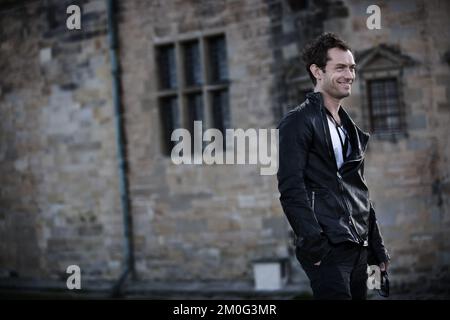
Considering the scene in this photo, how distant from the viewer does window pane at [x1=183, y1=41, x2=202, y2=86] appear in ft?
32.6

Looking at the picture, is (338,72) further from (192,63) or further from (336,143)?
(192,63)

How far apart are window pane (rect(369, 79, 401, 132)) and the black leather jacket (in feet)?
16.4

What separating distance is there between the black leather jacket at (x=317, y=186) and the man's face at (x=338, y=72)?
0.09m

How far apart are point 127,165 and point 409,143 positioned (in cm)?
435

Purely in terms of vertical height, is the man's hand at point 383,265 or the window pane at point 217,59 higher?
the window pane at point 217,59

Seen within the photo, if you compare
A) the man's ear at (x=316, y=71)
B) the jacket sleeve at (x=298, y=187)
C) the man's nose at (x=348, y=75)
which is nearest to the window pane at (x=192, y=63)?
the man's ear at (x=316, y=71)

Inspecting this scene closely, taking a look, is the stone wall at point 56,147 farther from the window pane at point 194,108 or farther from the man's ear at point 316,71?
the man's ear at point 316,71

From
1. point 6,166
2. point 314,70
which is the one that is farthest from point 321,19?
point 6,166

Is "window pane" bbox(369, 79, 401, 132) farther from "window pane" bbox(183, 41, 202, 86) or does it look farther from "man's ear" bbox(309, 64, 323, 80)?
"man's ear" bbox(309, 64, 323, 80)

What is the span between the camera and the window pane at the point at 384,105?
838 cm

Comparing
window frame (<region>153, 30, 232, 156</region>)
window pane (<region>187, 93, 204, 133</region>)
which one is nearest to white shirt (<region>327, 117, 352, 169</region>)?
window frame (<region>153, 30, 232, 156</region>)

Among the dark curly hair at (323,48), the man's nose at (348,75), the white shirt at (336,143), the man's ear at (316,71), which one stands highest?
the dark curly hair at (323,48)

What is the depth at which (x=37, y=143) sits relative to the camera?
1156cm

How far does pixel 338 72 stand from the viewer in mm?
3471
